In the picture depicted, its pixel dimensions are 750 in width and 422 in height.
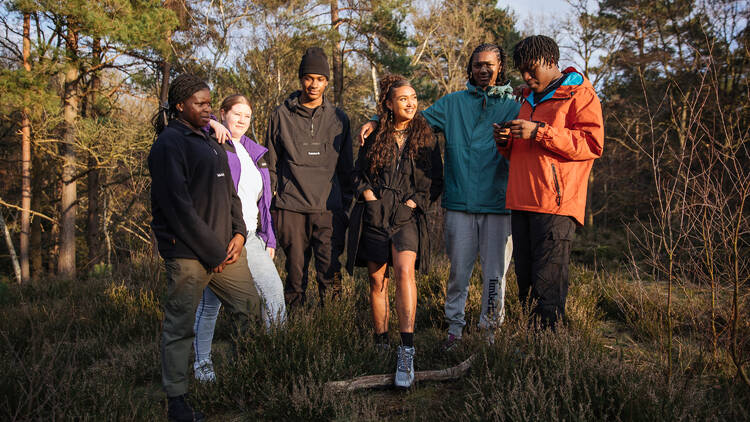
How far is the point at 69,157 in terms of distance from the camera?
13.2 m

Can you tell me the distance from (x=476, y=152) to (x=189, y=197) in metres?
2.00

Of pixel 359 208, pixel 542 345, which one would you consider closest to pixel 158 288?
pixel 359 208

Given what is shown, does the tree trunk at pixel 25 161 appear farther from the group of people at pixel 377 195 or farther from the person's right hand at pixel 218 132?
the person's right hand at pixel 218 132

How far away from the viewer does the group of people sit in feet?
8.48

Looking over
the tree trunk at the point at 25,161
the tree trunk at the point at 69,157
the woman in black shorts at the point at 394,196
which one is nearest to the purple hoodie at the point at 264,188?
the woman in black shorts at the point at 394,196

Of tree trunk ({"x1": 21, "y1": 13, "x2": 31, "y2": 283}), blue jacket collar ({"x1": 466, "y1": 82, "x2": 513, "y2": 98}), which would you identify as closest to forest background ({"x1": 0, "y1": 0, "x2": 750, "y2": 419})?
tree trunk ({"x1": 21, "y1": 13, "x2": 31, "y2": 283})

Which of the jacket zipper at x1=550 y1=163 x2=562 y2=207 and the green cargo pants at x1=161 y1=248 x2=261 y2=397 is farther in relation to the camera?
the jacket zipper at x1=550 y1=163 x2=562 y2=207

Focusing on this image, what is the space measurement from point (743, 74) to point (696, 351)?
41.6 ft

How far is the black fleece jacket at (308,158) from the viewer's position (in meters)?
3.73

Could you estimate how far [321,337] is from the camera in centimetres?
324

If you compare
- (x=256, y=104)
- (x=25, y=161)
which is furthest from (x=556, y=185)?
(x=25, y=161)

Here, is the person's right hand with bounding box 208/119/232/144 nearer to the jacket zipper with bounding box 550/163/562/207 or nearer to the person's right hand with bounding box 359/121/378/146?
the person's right hand with bounding box 359/121/378/146

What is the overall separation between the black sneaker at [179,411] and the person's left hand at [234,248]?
0.78 meters

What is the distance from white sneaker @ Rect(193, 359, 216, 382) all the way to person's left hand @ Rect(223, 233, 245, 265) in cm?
74
